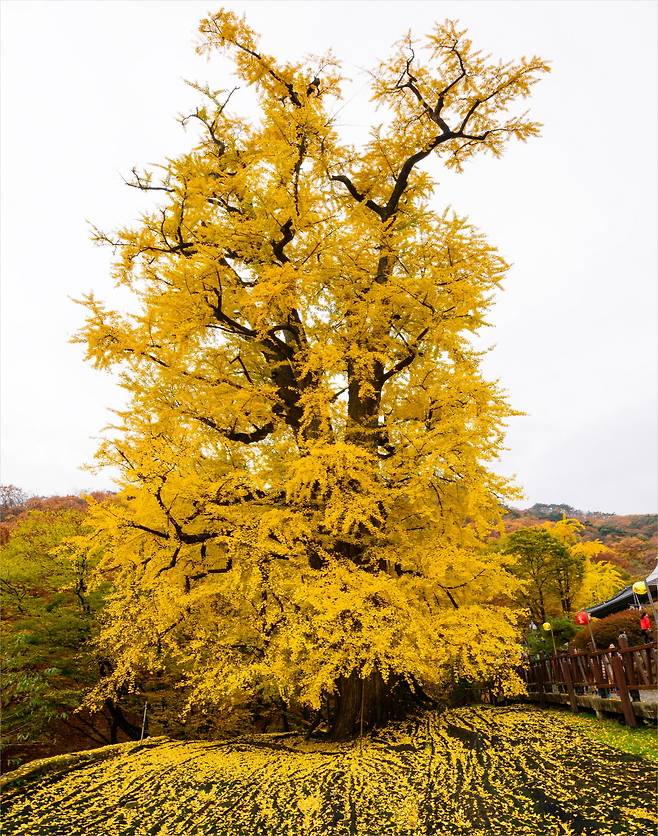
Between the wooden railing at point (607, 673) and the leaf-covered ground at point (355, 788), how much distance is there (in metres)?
1.00

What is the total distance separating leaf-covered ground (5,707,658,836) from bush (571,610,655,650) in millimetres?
5283

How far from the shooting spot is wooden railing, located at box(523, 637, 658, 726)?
7.61 m

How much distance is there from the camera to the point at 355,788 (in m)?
5.97

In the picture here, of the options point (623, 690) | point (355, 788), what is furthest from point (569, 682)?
point (355, 788)

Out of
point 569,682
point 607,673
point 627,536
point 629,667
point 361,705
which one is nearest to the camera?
point 629,667

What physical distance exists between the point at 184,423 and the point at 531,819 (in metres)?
6.71

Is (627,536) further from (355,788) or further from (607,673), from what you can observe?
(355,788)

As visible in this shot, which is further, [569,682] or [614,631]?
[614,631]

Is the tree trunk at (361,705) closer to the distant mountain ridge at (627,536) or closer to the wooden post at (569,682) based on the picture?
the wooden post at (569,682)

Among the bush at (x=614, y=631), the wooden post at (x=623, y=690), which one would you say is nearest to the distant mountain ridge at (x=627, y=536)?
the bush at (x=614, y=631)

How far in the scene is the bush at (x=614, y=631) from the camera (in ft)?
42.1

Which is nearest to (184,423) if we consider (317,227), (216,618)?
(216,618)

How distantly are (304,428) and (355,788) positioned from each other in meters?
4.92

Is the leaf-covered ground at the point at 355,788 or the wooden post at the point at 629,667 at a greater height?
the wooden post at the point at 629,667
